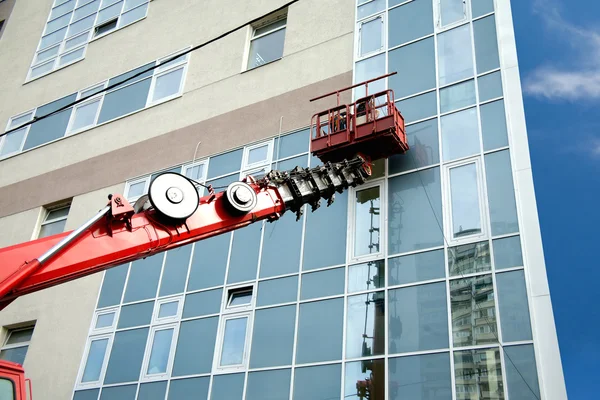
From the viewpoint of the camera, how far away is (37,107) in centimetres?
2477

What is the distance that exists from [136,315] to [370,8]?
10.5m

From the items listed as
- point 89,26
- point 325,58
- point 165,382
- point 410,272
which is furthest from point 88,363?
point 89,26

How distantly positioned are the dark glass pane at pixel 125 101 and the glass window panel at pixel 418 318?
12278 mm

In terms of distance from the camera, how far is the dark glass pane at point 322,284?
13.6 m

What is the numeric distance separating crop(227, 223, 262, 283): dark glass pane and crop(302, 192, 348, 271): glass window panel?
1.41 meters

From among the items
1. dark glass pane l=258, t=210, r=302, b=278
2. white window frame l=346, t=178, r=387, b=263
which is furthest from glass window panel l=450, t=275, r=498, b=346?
dark glass pane l=258, t=210, r=302, b=278

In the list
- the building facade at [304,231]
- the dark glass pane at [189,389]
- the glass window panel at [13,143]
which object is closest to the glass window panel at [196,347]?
the building facade at [304,231]

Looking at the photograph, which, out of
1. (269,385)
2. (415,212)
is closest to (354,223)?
(415,212)

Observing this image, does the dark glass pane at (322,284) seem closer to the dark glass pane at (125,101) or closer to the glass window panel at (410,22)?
the glass window panel at (410,22)

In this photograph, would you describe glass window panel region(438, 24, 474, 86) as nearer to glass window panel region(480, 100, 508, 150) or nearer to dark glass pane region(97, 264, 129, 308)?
glass window panel region(480, 100, 508, 150)

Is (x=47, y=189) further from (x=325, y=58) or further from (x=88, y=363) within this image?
(x=325, y=58)

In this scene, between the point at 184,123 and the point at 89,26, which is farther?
the point at 89,26

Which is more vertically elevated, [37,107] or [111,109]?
[37,107]

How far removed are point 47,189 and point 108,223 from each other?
14840 millimetres
